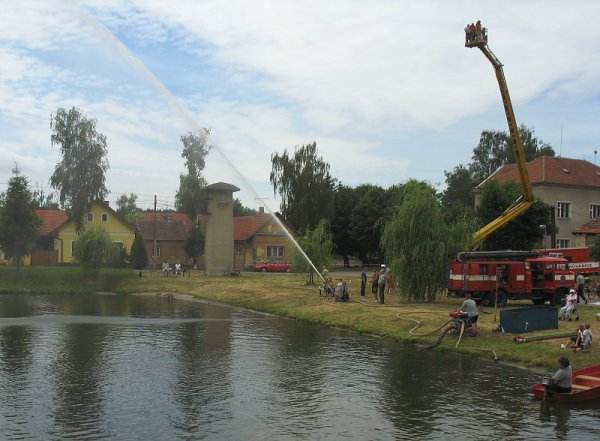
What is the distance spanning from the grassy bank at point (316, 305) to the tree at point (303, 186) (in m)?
25.6

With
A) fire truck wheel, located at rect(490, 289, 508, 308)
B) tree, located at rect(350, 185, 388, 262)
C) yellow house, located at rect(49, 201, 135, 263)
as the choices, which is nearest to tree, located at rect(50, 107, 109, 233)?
yellow house, located at rect(49, 201, 135, 263)

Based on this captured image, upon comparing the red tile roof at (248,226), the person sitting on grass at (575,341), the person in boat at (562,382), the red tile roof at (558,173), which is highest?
the red tile roof at (558,173)

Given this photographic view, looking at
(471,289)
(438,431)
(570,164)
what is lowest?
(438,431)

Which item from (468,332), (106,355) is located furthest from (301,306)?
(106,355)

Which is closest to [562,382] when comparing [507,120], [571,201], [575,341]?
[575,341]

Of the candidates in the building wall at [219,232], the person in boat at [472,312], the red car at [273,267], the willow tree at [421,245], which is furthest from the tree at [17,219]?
the person in boat at [472,312]

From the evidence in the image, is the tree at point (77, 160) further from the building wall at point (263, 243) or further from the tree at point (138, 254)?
the building wall at point (263, 243)

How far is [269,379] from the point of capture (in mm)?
20688

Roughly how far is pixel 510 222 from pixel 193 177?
45.9 m

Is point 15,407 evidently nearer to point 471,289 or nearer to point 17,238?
point 471,289

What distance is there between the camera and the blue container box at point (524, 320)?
27109mm

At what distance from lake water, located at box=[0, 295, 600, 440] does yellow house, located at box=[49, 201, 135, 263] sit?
5391 cm

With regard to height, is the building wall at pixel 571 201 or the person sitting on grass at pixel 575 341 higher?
the building wall at pixel 571 201

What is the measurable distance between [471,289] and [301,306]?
11789 millimetres
